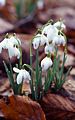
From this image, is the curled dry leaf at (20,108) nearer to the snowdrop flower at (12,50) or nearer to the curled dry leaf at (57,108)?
the curled dry leaf at (57,108)

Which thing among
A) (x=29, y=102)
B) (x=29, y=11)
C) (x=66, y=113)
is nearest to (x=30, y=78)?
(x=29, y=102)

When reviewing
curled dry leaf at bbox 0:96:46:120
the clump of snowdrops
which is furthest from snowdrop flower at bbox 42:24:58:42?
curled dry leaf at bbox 0:96:46:120

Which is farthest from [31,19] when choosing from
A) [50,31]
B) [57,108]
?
[50,31]

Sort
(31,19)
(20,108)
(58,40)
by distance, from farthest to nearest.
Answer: (31,19) → (20,108) → (58,40)

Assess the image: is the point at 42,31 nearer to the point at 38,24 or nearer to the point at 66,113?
the point at 66,113

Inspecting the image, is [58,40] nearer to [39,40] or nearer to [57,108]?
[39,40]

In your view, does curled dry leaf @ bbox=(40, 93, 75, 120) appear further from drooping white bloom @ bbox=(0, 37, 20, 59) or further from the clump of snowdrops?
drooping white bloom @ bbox=(0, 37, 20, 59)
